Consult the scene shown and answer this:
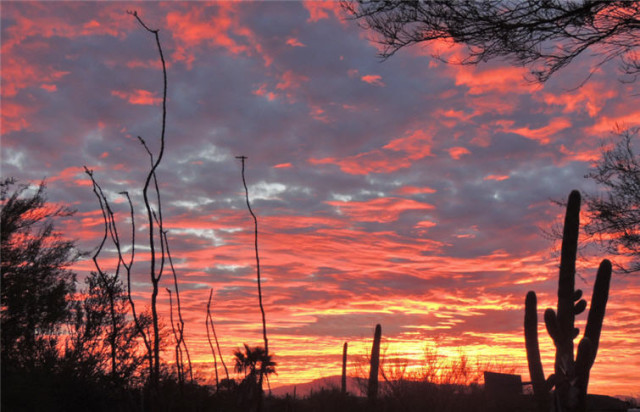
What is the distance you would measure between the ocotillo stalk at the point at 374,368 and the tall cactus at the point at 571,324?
8.67m

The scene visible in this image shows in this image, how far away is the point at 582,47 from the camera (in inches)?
347

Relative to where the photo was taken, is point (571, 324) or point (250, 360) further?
point (250, 360)

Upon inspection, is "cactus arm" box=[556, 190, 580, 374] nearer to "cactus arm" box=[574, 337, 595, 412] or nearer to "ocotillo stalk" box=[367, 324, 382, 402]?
"cactus arm" box=[574, 337, 595, 412]

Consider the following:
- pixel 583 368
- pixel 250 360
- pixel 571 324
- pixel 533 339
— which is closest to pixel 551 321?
pixel 571 324

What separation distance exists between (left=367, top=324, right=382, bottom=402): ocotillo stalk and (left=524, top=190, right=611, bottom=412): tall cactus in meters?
8.67

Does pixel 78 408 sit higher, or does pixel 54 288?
pixel 54 288

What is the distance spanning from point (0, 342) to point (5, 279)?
216 cm

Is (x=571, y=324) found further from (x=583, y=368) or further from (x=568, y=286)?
(x=583, y=368)

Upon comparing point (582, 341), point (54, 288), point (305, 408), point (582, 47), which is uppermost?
point (582, 47)

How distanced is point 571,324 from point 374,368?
11.6m

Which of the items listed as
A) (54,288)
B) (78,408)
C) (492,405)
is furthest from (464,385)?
(54,288)

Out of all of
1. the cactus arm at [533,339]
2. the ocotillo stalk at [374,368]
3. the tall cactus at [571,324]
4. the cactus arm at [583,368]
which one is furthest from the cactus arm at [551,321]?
the ocotillo stalk at [374,368]

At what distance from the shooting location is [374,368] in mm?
23672

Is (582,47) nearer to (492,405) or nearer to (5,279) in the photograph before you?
(492,405)
